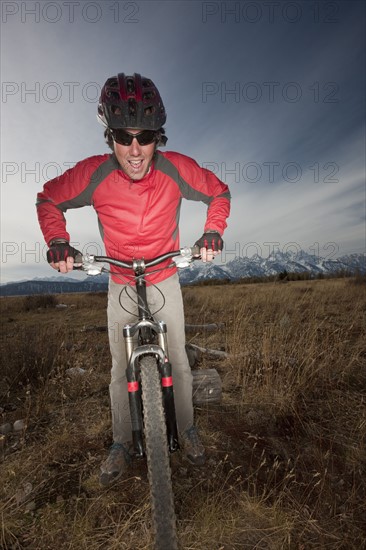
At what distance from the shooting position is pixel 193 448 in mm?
2779

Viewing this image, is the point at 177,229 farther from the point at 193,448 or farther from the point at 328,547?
the point at 328,547

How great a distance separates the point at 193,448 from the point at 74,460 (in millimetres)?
1203

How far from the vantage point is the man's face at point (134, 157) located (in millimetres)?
2605

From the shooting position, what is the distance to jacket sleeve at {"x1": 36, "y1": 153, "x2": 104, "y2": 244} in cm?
251

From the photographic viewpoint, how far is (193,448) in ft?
9.12

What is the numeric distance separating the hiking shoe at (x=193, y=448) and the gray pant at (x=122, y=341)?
0.34 meters

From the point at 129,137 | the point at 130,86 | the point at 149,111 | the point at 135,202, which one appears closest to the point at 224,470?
the point at 135,202

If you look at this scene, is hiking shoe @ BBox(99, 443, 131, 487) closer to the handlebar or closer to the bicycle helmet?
the handlebar

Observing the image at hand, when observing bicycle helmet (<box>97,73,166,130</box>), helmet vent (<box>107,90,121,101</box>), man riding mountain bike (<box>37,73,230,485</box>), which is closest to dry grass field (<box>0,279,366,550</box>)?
man riding mountain bike (<box>37,73,230,485</box>)

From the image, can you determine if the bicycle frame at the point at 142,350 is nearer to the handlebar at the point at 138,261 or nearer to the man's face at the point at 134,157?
the handlebar at the point at 138,261

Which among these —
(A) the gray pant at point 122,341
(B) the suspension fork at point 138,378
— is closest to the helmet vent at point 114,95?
(A) the gray pant at point 122,341

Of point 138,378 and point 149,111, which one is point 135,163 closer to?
point 149,111

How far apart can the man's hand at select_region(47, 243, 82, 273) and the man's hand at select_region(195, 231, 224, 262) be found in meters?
0.94

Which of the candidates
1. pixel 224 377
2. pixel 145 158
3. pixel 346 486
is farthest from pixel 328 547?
pixel 145 158
